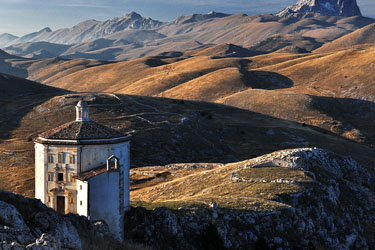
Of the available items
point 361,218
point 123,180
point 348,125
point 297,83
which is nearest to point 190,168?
point 361,218

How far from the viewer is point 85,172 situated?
3284cm

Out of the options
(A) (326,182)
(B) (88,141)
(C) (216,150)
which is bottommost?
(C) (216,150)

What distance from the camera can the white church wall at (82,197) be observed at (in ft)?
103

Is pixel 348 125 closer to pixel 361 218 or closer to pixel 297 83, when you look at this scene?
pixel 297 83

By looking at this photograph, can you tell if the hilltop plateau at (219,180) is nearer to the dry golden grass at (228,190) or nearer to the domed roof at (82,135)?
the dry golden grass at (228,190)

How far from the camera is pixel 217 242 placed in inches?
1323

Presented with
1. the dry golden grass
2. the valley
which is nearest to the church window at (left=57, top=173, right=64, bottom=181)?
the valley

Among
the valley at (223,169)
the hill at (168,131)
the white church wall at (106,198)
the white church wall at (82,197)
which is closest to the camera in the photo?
the white church wall at (82,197)

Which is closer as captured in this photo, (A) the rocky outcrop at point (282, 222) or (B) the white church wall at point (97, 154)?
(B) the white church wall at point (97, 154)

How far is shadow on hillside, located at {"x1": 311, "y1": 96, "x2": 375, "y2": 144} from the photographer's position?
133m

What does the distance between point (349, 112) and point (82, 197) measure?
136285 millimetres

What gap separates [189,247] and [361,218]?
85.3 ft

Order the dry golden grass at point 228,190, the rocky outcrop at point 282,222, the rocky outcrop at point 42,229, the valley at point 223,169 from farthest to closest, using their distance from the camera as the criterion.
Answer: the dry golden grass at point 228,190 → the valley at point 223,169 → the rocky outcrop at point 282,222 → the rocky outcrop at point 42,229

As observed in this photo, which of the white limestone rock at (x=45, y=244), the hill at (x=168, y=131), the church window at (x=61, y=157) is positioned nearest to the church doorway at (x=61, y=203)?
the church window at (x=61, y=157)
